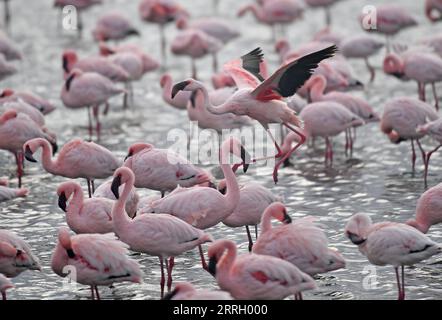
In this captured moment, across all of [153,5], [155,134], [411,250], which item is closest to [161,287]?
[411,250]

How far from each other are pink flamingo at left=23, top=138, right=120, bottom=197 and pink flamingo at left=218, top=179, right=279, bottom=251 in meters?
1.69

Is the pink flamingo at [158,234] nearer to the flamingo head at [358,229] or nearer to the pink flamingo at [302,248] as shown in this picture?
the pink flamingo at [302,248]

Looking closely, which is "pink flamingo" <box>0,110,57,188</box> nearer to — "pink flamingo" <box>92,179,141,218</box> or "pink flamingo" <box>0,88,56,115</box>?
"pink flamingo" <box>0,88,56,115</box>

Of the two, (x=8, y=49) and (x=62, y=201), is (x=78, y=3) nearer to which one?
(x=8, y=49)

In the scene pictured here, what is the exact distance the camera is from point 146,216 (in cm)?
866

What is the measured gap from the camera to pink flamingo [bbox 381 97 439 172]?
38.8 ft

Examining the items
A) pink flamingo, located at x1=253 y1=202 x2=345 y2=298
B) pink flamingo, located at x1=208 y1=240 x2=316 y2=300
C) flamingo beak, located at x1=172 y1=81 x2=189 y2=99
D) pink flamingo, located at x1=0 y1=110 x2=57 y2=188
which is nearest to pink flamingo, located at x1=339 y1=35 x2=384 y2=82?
flamingo beak, located at x1=172 y1=81 x2=189 y2=99

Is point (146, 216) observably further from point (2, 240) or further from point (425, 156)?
point (425, 156)

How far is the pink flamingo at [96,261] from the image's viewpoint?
322 inches

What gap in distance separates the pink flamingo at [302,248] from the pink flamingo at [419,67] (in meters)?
6.19

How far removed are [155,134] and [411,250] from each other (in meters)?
6.46

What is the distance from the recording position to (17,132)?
11656mm

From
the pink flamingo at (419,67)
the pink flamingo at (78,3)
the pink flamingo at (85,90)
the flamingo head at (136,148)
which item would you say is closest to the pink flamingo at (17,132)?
the flamingo head at (136,148)

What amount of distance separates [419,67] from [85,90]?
4443 mm
